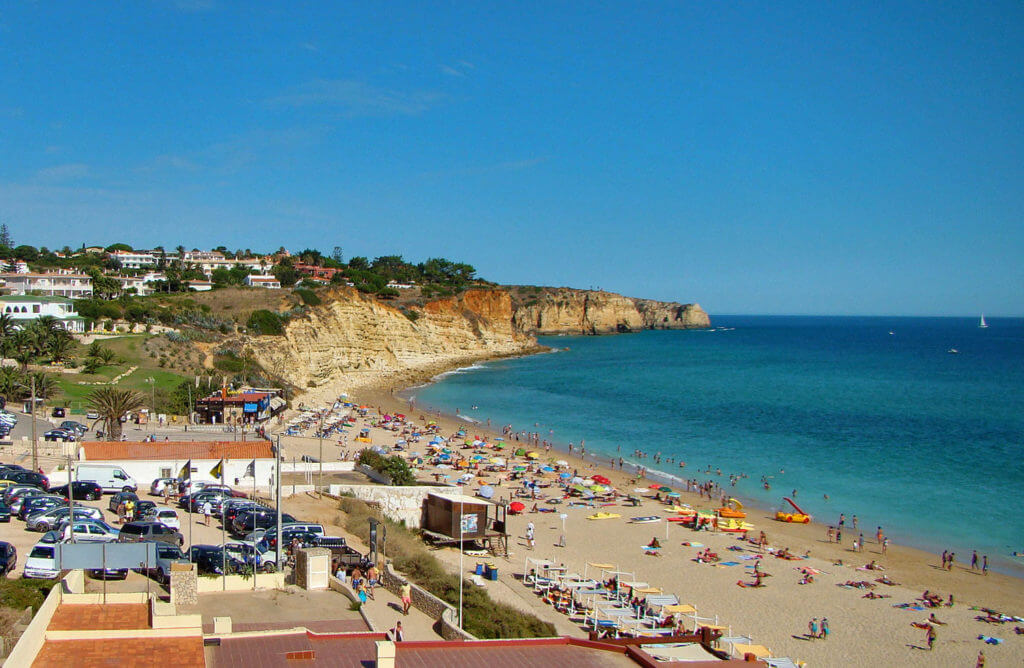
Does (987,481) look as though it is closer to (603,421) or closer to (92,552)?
(603,421)

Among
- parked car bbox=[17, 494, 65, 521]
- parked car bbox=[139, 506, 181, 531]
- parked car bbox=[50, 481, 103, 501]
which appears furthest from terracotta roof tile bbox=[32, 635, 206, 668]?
parked car bbox=[50, 481, 103, 501]

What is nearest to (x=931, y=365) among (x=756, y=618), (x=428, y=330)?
(x=428, y=330)

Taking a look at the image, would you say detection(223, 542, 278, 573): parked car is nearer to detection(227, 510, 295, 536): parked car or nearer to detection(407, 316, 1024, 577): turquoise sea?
detection(227, 510, 295, 536): parked car

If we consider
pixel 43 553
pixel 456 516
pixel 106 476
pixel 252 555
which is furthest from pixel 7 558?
pixel 456 516

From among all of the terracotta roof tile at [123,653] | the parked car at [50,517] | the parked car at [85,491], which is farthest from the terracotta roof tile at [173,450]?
the terracotta roof tile at [123,653]

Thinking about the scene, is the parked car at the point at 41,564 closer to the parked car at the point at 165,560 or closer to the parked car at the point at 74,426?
the parked car at the point at 165,560

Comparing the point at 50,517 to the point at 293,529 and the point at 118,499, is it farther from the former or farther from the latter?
the point at 293,529

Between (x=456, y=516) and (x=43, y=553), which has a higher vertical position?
(x=43, y=553)
